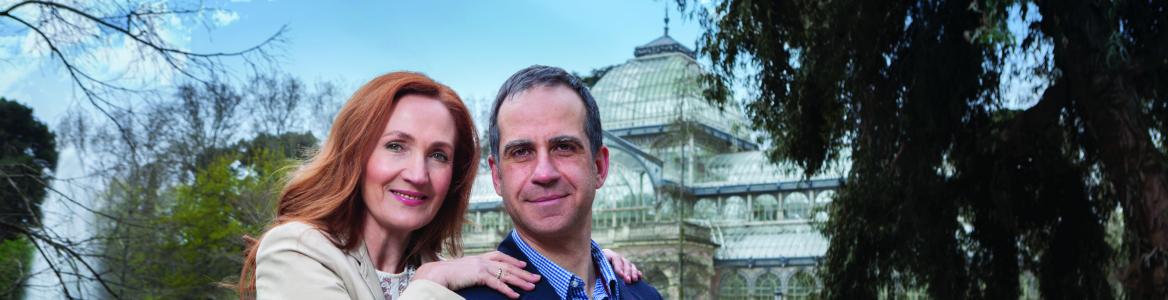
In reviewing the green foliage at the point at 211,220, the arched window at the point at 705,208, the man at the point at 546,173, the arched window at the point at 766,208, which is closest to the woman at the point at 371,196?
the man at the point at 546,173

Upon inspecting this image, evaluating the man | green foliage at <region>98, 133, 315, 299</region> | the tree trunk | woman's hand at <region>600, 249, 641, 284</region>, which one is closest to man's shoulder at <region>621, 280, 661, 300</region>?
woman's hand at <region>600, 249, 641, 284</region>

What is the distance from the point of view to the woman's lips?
3.43 meters

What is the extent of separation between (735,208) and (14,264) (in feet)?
100

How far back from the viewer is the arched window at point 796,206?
36.4 m

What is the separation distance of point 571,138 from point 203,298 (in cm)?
1626

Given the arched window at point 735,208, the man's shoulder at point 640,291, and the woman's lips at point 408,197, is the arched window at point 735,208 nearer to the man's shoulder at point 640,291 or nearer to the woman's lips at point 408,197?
the woman's lips at point 408,197

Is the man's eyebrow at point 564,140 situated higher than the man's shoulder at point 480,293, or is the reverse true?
the man's eyebrow at point 564,140

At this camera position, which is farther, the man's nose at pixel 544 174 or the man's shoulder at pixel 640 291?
the man's shoulder at pixel 640 291

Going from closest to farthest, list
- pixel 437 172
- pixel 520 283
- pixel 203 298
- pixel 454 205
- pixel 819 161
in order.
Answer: pixel 520 283 → pixel 437 172 → pixel 454 205 → pixel 819 161 → pixel 203 298

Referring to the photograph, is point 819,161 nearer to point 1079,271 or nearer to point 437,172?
point 1079,271

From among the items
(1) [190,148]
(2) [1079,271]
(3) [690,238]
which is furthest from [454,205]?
(3) [690,238]

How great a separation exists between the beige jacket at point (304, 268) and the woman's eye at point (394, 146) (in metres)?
0.31

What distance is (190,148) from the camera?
22.2 metres

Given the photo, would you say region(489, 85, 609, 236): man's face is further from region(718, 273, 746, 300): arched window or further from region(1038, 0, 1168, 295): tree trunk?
region(718, 273, 746, 300): arched window
